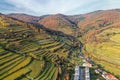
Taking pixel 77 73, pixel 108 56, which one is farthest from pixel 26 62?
pixel 108 56

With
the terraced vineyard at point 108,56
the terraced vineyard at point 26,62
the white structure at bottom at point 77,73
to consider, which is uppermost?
the terraced vineyard at point 26,62

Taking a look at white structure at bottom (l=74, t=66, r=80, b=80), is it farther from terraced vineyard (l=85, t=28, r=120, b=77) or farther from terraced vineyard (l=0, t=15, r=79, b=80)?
terraced vineyard (l=85, t=28, r=120, b=77)

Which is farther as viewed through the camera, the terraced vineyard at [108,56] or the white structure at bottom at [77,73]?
the terraced vineyard at [108,56]

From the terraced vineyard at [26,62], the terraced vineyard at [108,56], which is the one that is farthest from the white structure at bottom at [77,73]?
the terraced vineyard at [108,56]

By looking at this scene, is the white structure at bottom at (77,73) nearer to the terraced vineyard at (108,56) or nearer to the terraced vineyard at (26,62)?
the terraced vineyard at (26,62)

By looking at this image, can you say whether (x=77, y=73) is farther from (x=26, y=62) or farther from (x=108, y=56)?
(x=108, y=56)

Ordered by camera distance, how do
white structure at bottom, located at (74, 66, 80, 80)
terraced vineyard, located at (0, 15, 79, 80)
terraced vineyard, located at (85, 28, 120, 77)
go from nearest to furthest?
terraced vineyard, located at (0, 15, 79, 80), white structure at bottom, located at (74, 66, 80, 80), terraced vineyard, located at (85, 28, 120, 77)

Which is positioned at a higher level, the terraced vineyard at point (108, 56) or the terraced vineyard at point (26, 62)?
the terraced vineyard at point (26, 62)

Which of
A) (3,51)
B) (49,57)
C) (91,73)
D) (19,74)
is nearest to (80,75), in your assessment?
(91,73)

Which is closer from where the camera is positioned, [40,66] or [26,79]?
[26,79]

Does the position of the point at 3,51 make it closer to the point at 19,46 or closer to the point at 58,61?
the point at 19,46

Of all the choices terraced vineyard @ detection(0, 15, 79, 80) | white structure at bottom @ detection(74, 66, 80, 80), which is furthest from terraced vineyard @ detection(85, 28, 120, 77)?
terraced vineyard @ detection(0, 15, 79, 80)
